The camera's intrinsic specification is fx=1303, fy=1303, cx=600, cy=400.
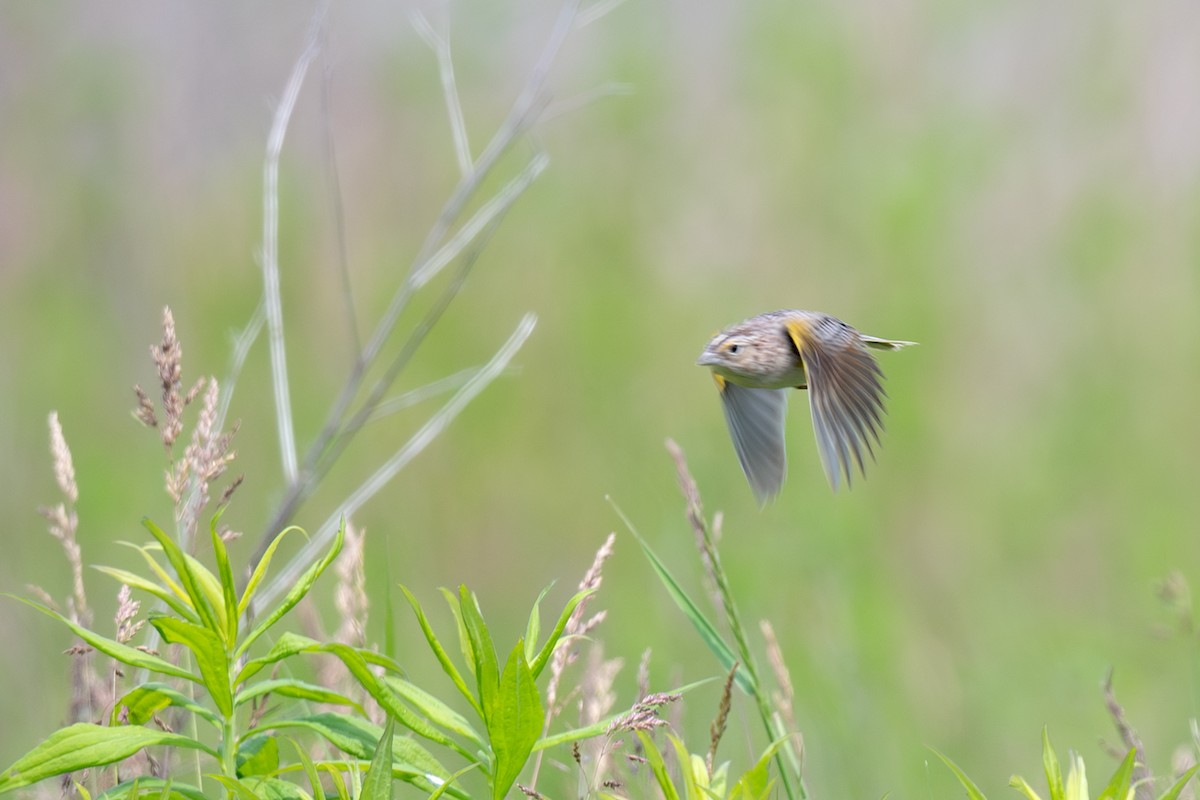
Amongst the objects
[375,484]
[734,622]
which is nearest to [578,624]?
[734,622]

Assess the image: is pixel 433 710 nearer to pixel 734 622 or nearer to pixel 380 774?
pixel 380 774

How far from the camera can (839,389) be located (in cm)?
175

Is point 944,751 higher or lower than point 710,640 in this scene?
lower

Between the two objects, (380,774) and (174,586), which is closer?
(380,774)

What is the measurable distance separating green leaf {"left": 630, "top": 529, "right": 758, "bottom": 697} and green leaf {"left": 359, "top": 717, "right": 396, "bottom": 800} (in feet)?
1.45

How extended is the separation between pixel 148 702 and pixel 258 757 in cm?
12

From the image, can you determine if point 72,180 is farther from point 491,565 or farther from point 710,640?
point 710,640

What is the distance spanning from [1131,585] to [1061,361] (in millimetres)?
932

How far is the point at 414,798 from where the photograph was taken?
342cm

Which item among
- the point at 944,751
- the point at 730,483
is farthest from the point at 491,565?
the point at 944,751

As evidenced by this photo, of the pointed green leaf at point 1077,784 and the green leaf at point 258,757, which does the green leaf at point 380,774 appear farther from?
the pointed green leaf at point 1077,784

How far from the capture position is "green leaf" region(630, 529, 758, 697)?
4.28 feet

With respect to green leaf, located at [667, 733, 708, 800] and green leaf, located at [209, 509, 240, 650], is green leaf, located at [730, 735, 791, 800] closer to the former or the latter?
green leaf, located at [667, 733, 708, 800]

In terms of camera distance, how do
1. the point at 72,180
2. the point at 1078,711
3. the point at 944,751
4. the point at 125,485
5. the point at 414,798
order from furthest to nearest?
the point at 72,180
the point at 125,485
the point at 1078,711
the point at 944,751
the point at 414,798
